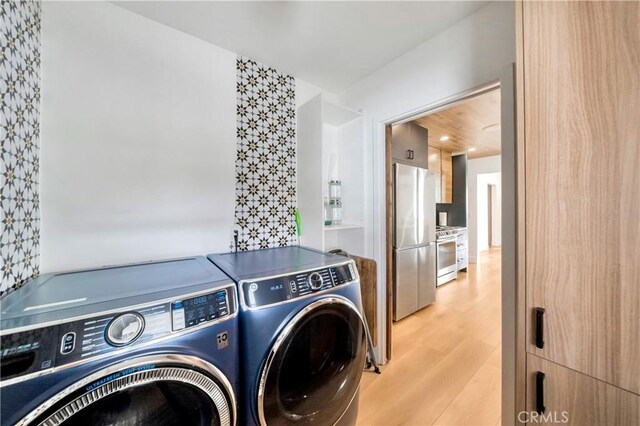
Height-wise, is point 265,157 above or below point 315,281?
above

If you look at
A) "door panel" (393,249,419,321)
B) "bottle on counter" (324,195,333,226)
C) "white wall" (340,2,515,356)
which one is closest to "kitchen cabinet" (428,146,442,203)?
"door panel" (393,249,419,321)

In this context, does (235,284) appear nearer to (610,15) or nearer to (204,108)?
(204,108)

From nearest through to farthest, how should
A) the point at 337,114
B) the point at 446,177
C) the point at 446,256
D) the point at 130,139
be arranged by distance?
the point at 130,139, the point at 337,114, the point at 446,256, the point at 446,177

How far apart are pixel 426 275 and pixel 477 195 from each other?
12.4ft

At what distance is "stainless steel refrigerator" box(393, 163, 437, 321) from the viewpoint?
2.56 m

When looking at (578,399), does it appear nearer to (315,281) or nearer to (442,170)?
(315,281)

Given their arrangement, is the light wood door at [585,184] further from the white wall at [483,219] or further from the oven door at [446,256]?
the white wall at [483,219]

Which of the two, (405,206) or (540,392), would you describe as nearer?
(540,392)

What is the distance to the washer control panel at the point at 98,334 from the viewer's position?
0.51 meters

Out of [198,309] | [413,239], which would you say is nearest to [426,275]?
[413,239]

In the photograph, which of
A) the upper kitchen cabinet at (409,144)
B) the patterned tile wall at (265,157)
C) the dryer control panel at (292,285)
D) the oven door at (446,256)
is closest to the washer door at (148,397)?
the dryer control panel at (292,285)

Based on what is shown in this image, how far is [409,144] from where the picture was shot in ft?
9.27

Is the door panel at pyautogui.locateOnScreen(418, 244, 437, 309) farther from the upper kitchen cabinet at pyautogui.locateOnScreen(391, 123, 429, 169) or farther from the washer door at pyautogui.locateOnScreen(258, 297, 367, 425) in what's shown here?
the washer door at pyautogui.locateOnScreen(258, 297, 367, 425)

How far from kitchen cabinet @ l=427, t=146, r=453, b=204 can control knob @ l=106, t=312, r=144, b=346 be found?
4.41 meters
